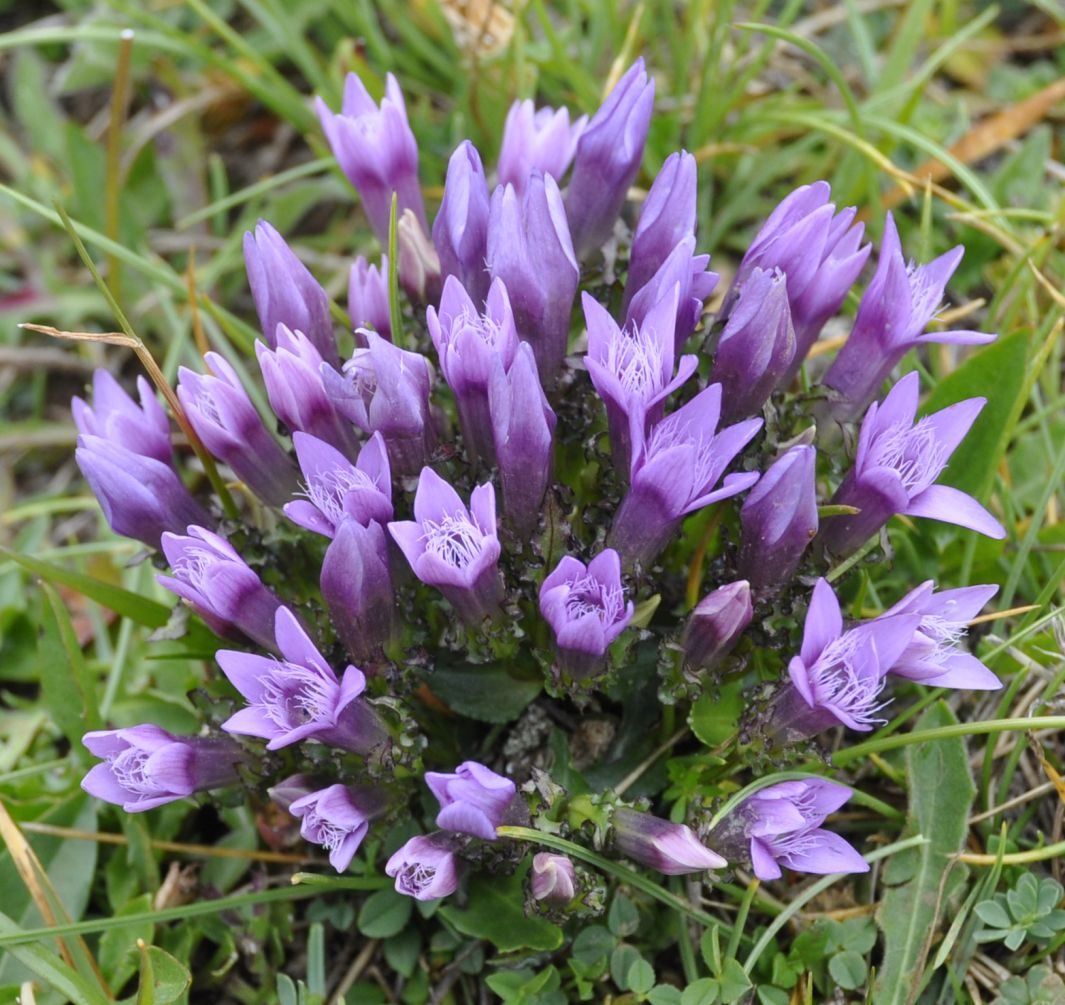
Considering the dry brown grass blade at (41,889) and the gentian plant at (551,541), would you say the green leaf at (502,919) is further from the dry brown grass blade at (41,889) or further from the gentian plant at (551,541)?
the dry brown grass blade at (41,889)

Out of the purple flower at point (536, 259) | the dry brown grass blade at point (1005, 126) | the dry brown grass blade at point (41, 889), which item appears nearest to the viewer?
the purple flower at point (536, 259)

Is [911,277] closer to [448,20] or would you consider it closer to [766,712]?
[766,712]

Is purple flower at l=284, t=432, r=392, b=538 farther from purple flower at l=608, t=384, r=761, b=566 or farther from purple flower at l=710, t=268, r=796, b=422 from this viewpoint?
purple flower at l=710, t=268, r=796, b=422

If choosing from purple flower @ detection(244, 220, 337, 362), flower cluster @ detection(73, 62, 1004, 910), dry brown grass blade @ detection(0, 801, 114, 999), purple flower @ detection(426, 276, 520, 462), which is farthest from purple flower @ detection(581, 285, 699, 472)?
dry brown grass blade @ detection(0, 801, 114, 999)

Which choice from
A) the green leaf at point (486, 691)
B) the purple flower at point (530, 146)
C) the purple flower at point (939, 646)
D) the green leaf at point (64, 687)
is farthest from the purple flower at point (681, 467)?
the green leaf at point (64, 687)

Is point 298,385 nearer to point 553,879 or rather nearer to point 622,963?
point 553,879
